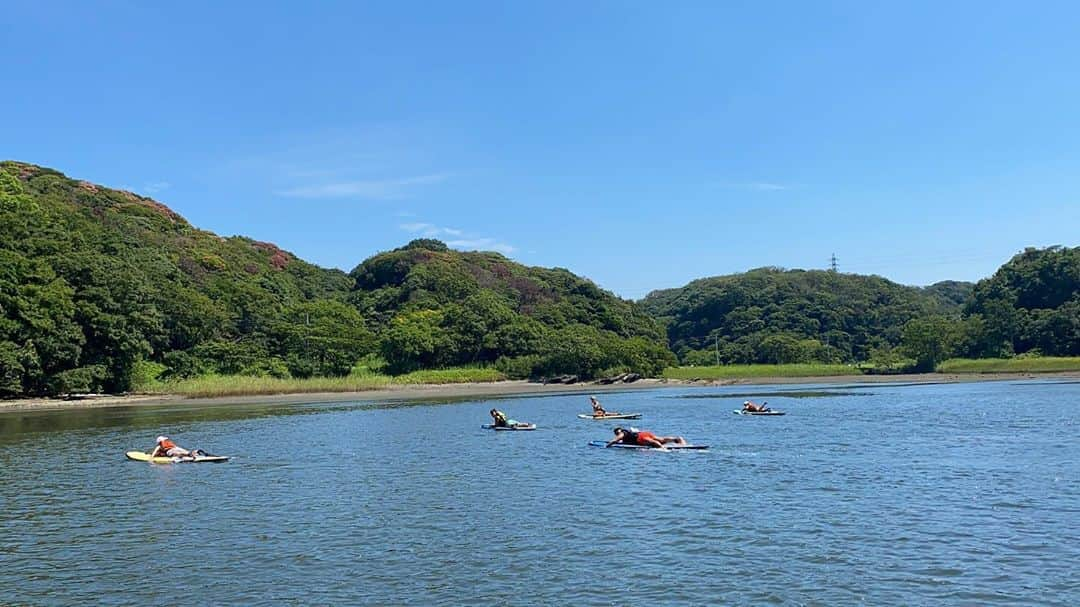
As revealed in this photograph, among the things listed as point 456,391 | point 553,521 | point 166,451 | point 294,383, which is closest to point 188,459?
point 166,451

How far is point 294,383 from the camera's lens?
81.5 meters

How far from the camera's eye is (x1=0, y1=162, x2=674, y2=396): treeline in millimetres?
67131

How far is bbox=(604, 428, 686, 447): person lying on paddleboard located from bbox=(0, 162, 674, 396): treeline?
48272 mm

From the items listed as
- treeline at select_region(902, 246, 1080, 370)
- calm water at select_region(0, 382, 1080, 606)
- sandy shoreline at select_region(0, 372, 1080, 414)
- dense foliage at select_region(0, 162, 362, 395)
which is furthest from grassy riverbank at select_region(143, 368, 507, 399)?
treeline at select_region(902, 246, 1080, 370)

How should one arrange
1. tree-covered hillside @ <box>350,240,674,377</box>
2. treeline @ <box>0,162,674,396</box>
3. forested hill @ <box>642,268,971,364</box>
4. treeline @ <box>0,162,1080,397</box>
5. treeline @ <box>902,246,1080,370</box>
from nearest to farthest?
treeline @ <box>0,162,674,396</box> → treeline @ <box>0,162,1080,397</box> → tree-covered hillside @ <box>350,240,674,377</box> → treeline @ <box>902,246,1080,370</box> → forested hill @ <box>642,268,971,364</box>

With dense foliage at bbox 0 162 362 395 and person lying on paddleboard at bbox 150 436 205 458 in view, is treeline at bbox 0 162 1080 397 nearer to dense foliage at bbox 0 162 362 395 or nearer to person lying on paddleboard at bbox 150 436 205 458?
dense foliage at bbox 0 162 362 395

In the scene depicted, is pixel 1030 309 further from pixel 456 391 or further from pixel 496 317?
pixel 456 391

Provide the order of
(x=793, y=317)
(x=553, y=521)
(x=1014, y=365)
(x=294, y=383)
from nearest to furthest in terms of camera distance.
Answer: (x=553, y=521), (x=294, y=383), (x=1014, y=365), (x=793, y=317)

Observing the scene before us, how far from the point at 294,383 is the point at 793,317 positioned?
337 feet

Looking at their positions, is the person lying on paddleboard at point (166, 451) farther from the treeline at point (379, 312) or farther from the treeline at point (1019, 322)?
the treeline at point (1019, 322)

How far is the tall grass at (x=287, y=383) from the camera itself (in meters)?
75.9

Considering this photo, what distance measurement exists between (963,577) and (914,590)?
3.90 ft

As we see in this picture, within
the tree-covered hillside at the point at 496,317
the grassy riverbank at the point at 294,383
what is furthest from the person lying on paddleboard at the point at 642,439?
the tree-covered hillside at the point at 496,317

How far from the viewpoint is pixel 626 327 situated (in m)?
135
